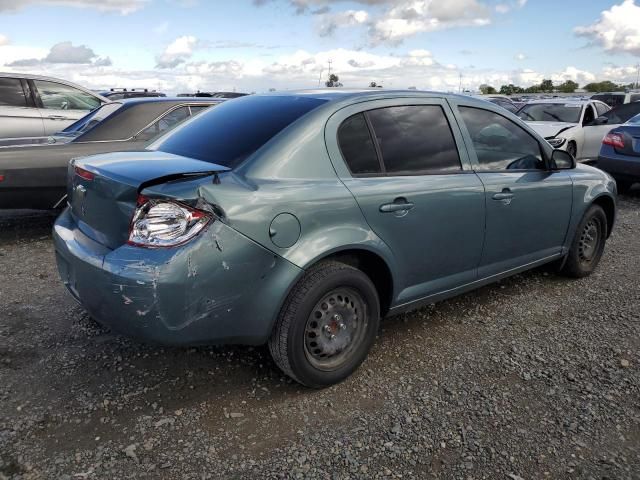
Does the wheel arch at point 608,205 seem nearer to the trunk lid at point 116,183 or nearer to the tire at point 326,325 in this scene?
the tire at point 326,325

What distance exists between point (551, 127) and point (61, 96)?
8.67 metres

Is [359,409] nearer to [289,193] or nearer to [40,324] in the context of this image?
[289,193]

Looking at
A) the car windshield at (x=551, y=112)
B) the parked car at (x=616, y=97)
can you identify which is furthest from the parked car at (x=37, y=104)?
the parked car at (x=616, y=97)

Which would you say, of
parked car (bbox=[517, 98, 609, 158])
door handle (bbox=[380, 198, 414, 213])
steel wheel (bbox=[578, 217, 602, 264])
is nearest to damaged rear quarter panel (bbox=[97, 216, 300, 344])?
door handle (bbox=[380, 198, 414, 213])

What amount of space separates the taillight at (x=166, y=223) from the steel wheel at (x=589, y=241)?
138 inches

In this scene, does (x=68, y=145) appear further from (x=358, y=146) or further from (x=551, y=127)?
(x=551, y=127)

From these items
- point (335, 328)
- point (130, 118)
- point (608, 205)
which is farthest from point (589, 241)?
point (130, 118)

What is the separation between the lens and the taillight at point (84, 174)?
2865 mm

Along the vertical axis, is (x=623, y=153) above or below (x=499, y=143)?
below

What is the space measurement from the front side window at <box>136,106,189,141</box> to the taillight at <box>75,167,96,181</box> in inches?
114

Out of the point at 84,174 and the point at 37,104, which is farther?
the point at 37,104

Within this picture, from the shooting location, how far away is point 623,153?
8.09m

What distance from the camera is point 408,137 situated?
329cm

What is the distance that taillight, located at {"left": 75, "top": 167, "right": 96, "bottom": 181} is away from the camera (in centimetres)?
287
